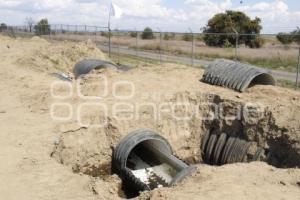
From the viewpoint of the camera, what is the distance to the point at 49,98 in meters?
11.4

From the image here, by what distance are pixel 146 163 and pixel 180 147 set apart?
1.02 meters

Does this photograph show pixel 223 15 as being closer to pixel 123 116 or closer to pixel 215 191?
pixel 123 116

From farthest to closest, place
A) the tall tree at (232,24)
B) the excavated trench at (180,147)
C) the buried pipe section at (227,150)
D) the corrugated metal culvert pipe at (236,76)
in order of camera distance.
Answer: the tall tree at (232,24) < the corrugated metal culvert pipe at (236,76) < the buried pipe section at (227,150) < the excavated trench at (180,147)

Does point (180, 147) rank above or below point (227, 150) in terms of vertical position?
below

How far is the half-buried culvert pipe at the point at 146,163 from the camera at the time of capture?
26.3 feet

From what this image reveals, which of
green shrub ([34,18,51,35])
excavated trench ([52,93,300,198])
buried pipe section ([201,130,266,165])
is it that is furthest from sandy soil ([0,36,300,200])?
green shrub ([34,18,51,35])

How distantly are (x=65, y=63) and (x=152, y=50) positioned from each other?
1413cm

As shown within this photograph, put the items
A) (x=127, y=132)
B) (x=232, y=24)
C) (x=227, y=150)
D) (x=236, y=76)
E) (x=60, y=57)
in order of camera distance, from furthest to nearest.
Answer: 1. (x=232, y=24)
2. (x=60, y=57)
3. (x=236, y=76)
4. (x=227, y=150)
5. (x=127, y=132)

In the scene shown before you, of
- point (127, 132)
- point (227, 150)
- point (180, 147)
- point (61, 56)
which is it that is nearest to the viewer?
point (127, 132)

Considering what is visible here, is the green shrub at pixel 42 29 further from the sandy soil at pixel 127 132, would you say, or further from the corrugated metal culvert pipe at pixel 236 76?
the corrugated metal culvert pipe at pixel 236 76

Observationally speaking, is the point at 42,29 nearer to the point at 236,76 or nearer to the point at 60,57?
the point at 60,57

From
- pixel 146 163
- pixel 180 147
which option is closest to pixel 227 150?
pixel 180 147

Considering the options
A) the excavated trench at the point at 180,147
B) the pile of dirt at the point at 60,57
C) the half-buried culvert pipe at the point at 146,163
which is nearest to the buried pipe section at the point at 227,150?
the excavated trench at the point at 180,147

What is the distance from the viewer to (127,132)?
8.95 metres
